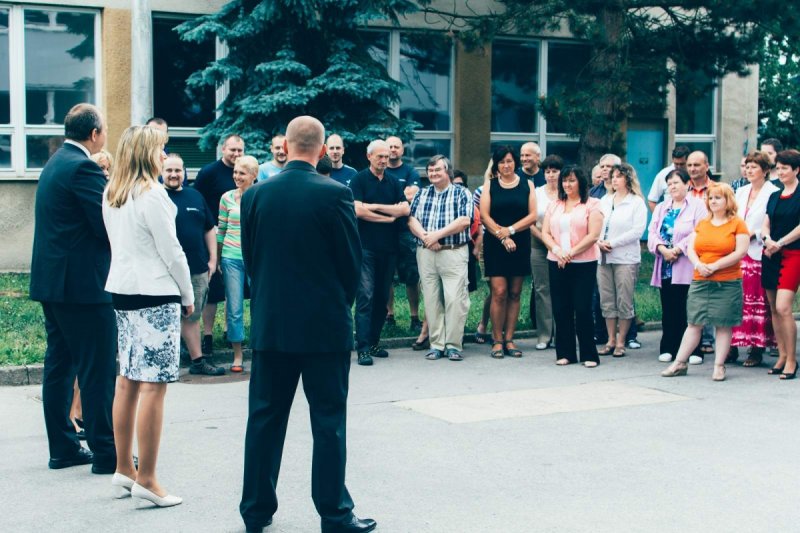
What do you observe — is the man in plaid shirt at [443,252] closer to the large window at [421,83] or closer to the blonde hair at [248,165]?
the blonde hair at [248,165]

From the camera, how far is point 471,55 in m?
20.7

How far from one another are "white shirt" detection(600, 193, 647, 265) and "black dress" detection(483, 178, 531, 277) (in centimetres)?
84

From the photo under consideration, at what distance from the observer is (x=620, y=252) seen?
40.2 feet

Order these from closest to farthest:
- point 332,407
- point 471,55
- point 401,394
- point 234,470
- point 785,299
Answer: point 332,407
point 234,470
point 401,394
point 785,299
point 471,55

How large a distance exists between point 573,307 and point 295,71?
268 inches

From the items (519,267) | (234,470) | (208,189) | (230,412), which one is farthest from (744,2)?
(234,470)

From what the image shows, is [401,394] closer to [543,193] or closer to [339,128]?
[543,193]

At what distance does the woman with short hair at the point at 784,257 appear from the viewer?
10.7 meters

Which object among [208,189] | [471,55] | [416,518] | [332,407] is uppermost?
[471,55]

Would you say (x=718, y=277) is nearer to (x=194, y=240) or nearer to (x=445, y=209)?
(x=445, y=209)

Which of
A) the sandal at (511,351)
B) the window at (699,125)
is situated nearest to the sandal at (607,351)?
the sandal at (511,351)

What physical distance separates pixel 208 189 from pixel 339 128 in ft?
18.4

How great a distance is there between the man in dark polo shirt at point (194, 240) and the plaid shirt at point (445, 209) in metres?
2.28

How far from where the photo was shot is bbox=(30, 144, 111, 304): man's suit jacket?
22.4ft
